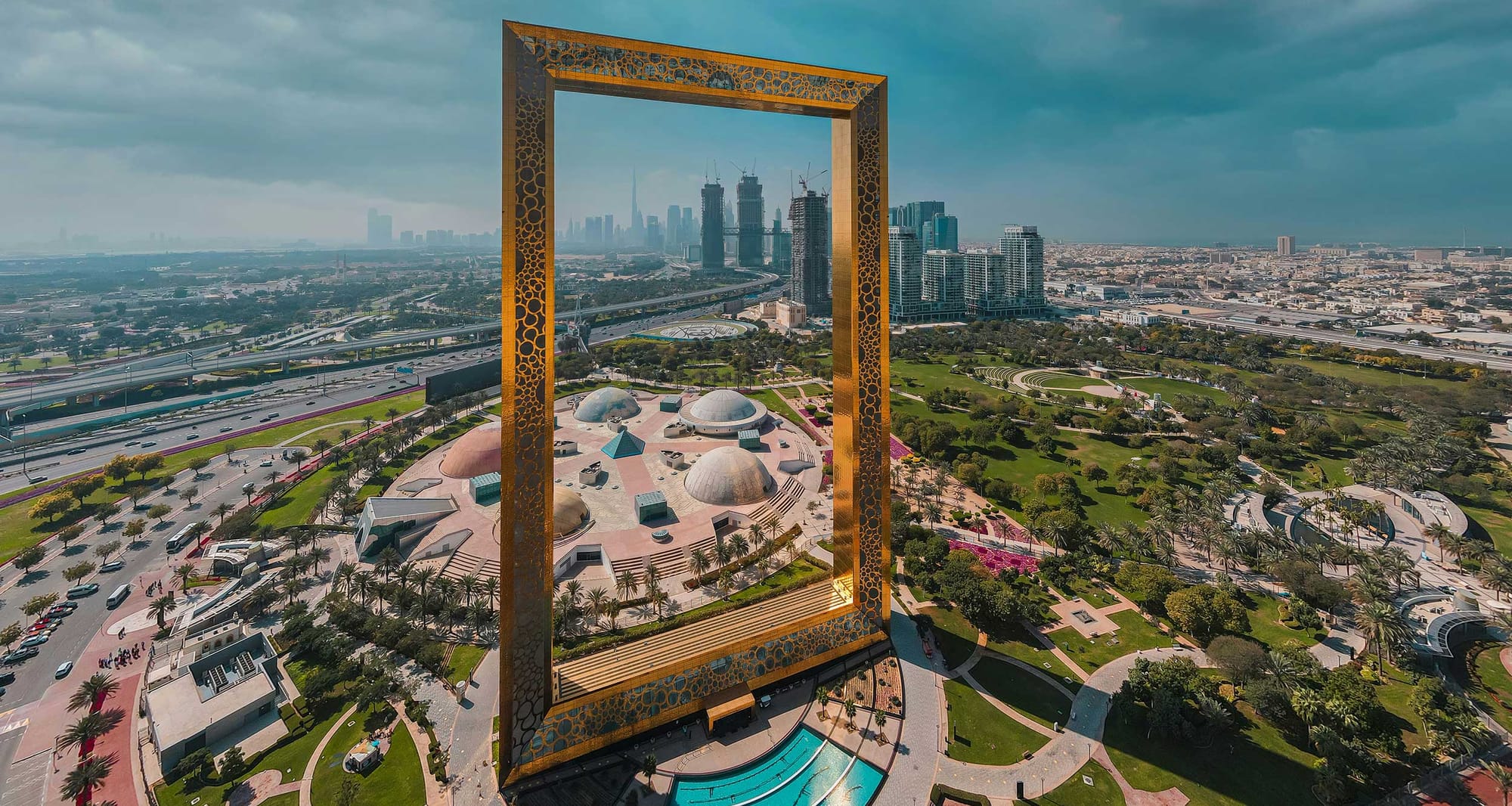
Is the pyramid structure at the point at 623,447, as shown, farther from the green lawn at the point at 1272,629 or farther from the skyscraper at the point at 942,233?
the skyscraper at the point at 942,233

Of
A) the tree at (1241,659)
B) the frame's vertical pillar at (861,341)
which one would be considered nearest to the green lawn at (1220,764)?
the tree at (1241,659)

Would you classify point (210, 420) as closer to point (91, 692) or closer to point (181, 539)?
point (181, 539)

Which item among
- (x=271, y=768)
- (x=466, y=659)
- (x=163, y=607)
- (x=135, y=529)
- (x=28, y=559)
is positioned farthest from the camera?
(x=135, y=529)

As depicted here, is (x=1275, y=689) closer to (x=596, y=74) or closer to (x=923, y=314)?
(x=596, y=74)

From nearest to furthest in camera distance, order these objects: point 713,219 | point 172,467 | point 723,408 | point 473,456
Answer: point 473,456 < point 172,467 < point 723,408 < point 713,219

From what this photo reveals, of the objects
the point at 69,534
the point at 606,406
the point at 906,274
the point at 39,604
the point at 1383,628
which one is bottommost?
the point at 1383,628

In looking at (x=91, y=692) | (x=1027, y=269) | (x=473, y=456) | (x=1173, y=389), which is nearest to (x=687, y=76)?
(x=91, y=692)

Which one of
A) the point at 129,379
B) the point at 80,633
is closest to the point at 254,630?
the point at 80,633
